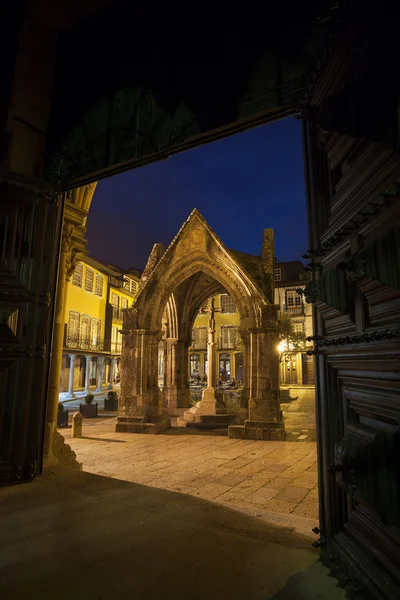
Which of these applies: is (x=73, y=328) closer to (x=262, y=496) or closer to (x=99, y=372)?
(x=99, y=372)

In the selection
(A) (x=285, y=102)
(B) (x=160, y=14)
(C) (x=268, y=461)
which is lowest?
(C) (x=268, y=461)

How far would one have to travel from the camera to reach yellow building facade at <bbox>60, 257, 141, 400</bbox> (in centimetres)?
2700

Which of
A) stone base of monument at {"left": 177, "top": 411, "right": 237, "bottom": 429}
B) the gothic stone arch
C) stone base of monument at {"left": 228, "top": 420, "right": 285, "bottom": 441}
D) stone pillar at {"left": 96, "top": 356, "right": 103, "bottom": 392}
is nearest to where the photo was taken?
stone base of monument at {"left": 228, "top": 420, "right": 285, "bottom": 441}

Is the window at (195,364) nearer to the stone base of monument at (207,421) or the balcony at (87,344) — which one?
the balcony at (87,344)

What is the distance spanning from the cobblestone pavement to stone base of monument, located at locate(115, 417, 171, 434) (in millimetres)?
377

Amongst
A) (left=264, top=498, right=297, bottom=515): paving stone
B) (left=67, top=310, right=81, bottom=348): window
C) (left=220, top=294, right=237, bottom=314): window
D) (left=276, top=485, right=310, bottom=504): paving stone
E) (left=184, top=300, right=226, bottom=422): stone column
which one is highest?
(left=220, top=294, right=237, bottom=314): window

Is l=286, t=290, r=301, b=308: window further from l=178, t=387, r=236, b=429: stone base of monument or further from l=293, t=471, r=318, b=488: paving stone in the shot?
l=293, t=471, r=318, b=488: paving stone

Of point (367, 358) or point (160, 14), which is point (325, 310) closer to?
point (367, 358)

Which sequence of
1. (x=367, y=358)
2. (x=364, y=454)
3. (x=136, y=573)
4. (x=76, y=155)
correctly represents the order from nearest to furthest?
(x=364, y=454)
(x=367, y=358)
(x=136, y=573)
(x=76, y=155)

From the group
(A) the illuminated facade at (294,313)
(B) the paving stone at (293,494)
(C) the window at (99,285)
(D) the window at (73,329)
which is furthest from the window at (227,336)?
(B) the paving stone at (293,494)

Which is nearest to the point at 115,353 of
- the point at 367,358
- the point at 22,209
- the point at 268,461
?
the point at 268,461

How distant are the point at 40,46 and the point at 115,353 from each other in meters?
32.0

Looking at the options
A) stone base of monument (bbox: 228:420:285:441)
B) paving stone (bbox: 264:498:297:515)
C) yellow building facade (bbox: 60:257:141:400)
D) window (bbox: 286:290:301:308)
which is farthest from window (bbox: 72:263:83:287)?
paving stone (bbox: 264:498:297:515)

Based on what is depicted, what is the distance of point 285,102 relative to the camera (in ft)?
8.77
